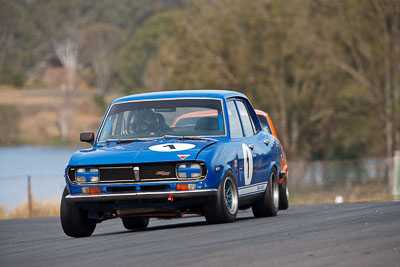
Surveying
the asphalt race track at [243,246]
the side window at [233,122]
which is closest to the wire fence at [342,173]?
the side window at [233,122]

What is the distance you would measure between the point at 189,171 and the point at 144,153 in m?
0.58

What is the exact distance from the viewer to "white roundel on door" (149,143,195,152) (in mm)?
10523

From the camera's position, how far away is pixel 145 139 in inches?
441

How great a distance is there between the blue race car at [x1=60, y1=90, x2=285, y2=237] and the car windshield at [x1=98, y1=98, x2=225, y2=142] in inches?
0.5

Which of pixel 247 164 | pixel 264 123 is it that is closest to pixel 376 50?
pixel 264 123

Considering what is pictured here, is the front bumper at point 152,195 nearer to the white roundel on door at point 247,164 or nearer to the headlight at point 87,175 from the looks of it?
the headlight at point 87,175

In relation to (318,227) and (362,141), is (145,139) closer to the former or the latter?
(318,227)

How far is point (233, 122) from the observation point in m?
11.9

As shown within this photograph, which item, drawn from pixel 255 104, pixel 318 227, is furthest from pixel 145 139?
pixel 255 104

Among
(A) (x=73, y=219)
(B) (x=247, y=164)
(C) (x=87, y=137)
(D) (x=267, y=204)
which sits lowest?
(D) (x=267, y=204)

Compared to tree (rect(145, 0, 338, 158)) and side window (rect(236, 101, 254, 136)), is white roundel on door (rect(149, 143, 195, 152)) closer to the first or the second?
side window (rect(236, 101, 254, 136))

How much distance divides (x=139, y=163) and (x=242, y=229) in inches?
57.5

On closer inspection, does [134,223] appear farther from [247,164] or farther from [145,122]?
[247,164]

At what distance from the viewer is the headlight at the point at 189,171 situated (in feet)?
34.1
